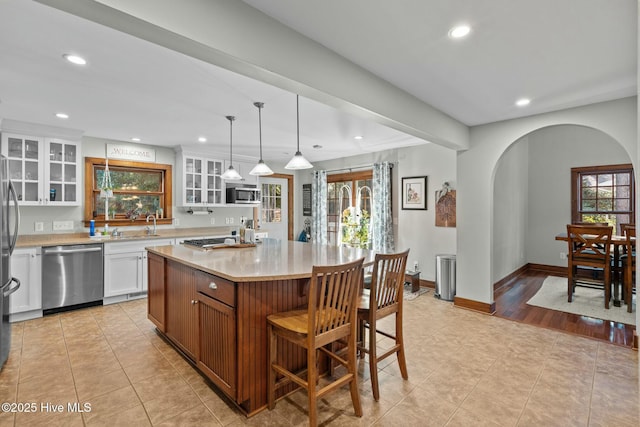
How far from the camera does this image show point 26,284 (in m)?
3.61

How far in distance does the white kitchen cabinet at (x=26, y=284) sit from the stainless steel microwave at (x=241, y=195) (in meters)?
2.70

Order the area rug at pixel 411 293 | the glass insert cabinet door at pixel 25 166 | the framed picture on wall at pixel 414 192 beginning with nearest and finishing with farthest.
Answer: the glass insert cabinet door at pixel 25 166 → the area rug at pixel 411 293 → the framed picture on wall at pixel 414 192

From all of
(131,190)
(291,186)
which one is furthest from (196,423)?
(291,186)

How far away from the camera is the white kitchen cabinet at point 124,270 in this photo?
419cm

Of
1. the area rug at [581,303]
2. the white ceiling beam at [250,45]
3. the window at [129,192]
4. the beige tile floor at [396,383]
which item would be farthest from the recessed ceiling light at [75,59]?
the area rug at [581,303]

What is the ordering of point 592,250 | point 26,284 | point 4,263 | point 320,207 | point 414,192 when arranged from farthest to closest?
point 320,207 → point 414,192 → point 592,250 → point 26,284 → point 4,263

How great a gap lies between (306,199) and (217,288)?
200 inches

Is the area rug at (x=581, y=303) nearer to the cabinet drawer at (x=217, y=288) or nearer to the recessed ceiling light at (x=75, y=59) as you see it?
the cabinet drawer at (x=217, y=288)

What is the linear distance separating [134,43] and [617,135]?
425cm

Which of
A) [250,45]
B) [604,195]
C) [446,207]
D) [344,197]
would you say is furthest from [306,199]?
[604,195]

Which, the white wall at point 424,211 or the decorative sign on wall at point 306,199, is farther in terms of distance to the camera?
the decorative sign on wall at point 306,199

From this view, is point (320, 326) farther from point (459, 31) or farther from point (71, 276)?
point (71, 276)

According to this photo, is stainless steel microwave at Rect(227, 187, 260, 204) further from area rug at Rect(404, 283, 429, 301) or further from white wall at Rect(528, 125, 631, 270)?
white wall at Rect(528, 125, 631, 270)

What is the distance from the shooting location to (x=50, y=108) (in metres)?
3.35
